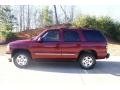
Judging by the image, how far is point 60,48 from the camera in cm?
1379

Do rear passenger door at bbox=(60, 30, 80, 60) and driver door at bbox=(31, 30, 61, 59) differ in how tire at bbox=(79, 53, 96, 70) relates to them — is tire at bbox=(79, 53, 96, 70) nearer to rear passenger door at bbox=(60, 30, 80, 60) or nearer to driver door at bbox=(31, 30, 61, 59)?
rear passenger door at bbox=(60, 30, 80, 60)

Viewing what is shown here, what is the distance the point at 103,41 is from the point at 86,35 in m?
0.74

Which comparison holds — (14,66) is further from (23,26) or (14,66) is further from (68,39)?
(23,26)

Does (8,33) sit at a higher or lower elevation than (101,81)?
higher

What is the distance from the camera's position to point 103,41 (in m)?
14.0

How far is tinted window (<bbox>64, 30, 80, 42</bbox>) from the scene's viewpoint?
13914 mm

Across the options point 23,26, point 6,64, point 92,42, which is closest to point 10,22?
point 23,26

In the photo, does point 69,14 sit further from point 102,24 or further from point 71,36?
point 71,36

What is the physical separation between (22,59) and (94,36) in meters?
3.10

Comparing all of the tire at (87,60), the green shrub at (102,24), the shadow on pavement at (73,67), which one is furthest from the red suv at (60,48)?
the green shrub at (102,24)

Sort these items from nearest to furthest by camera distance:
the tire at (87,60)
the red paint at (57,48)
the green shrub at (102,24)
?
the red paint at (57,48), the tire at (87,60), the green shrub at (102,24)

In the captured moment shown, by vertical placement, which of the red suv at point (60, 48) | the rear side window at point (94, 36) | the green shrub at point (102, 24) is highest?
the green shrub at point (102, 24)

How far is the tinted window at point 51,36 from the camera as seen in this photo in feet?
45.2

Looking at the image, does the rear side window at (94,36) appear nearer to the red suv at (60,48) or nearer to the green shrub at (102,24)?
the red suv at (60,48)
